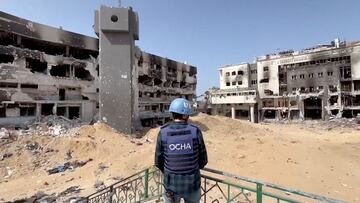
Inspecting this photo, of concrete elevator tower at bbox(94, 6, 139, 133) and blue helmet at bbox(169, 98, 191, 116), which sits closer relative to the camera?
blue helmet at bbox(169, 98, 191, 116)

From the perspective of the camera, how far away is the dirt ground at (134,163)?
44.8 ft

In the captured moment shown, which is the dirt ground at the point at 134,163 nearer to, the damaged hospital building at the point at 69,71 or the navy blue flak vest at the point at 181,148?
the damaged hospital building at the point at 69,71

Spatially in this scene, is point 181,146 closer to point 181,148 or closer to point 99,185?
point 181,148

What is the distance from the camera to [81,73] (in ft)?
99.9

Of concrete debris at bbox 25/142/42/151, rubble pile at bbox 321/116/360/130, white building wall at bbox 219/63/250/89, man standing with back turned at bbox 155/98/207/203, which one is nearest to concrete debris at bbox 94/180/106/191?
concrete debris at bbox 25/142/42/151

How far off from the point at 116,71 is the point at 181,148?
1965cm

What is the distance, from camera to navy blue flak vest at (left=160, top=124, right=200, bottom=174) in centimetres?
359

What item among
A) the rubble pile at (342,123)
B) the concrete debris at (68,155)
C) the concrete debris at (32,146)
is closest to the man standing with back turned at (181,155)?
the concrete debris at (68,155)

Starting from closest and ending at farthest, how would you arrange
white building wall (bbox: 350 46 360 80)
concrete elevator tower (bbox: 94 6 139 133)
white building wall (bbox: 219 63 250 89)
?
concrete elevator tower (bbox: 94 6 139 133)
white building wall (bbox: 350 46 360 80)
white building wall (bbox: 219 63 250 89)

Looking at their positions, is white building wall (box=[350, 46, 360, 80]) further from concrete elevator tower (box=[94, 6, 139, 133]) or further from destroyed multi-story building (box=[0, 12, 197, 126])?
concrete elevator tower (box=[94, 6, 139, 133])

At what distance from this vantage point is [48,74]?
2525 centimetres

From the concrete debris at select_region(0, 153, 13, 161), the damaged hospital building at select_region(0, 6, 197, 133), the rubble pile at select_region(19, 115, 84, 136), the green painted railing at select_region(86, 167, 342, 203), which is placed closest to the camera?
the green painted railing at select_region(86, 167, 342, 203)

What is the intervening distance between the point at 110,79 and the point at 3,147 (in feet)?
28.2

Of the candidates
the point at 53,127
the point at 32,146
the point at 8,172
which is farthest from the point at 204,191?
the point at 53,127
